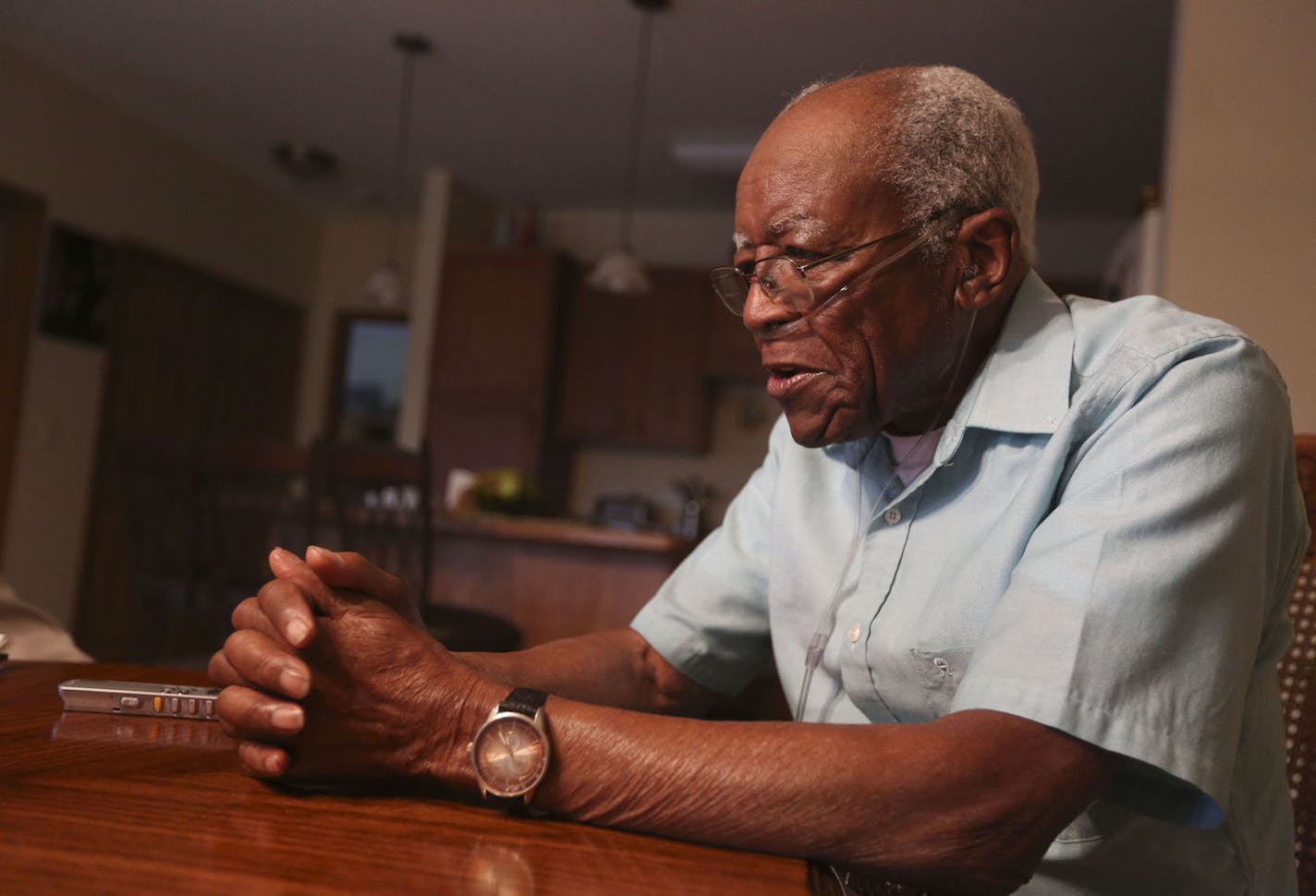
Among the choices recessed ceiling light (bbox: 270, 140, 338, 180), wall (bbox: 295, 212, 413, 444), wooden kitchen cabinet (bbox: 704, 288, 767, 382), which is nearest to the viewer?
recessed ceiling light (bbox: 270, 140, 338, 180)

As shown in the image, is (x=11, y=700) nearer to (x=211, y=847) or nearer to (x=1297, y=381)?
(x=211, y=847)

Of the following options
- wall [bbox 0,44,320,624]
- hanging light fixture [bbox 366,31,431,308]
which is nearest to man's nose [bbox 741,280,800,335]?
hanging light fixture [bbox 366,31,431,308]

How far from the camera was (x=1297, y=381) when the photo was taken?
1.92m

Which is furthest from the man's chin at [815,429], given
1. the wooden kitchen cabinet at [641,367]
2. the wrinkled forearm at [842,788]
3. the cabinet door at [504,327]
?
the cabinet door at [504,327]

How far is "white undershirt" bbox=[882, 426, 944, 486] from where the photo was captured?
108cm

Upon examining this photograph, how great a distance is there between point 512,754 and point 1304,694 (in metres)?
0.76

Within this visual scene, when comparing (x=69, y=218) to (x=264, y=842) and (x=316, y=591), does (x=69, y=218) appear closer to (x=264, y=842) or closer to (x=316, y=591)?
(x=316, y=591)

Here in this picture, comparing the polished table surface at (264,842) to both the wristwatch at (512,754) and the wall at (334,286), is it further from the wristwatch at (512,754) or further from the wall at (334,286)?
the wall at (334,286)

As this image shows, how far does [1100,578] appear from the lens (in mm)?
708

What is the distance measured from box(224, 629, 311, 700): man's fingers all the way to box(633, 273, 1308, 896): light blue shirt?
0.46 metres

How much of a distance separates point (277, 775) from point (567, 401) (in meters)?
5.40

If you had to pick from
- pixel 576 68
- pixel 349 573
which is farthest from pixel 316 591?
pixel 576 68

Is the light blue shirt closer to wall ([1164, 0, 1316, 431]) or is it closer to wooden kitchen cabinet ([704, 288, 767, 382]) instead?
wall ([1164, 0, 1316, 431])

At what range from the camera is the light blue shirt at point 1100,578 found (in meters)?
0.70
